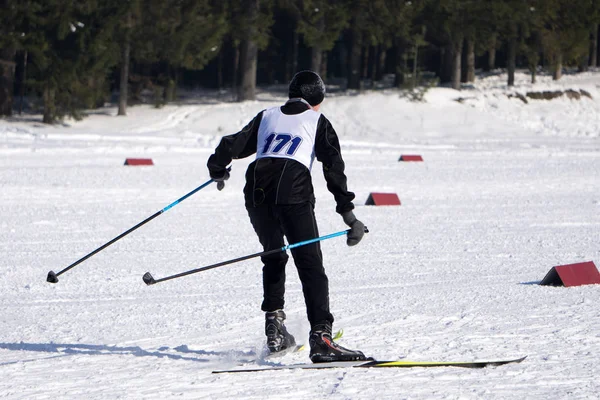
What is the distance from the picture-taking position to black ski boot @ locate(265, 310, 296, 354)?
5270mm

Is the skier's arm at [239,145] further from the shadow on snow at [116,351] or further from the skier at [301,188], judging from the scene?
the shadow on snow at [116,351]

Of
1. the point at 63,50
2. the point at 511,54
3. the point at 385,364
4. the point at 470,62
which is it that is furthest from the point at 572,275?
the point at 470,62

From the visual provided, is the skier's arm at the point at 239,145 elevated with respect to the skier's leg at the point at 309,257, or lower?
elevated

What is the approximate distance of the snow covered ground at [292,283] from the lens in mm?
4781

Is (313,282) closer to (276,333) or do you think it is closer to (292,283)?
(276,333)

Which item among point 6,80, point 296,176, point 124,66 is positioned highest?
point 296,176

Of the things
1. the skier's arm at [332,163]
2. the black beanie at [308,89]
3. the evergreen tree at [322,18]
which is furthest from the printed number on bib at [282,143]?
the evergreen tree at [322,18]

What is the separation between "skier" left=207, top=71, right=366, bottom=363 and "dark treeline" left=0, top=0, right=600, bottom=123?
86.5 feet

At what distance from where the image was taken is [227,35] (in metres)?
39.5

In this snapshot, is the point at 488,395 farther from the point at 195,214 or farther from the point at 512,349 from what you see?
the point at 195,214

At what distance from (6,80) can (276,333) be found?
1180 inches

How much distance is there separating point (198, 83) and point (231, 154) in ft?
152

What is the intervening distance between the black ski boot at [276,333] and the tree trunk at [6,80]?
27796 mm

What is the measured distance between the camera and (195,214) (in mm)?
12414
